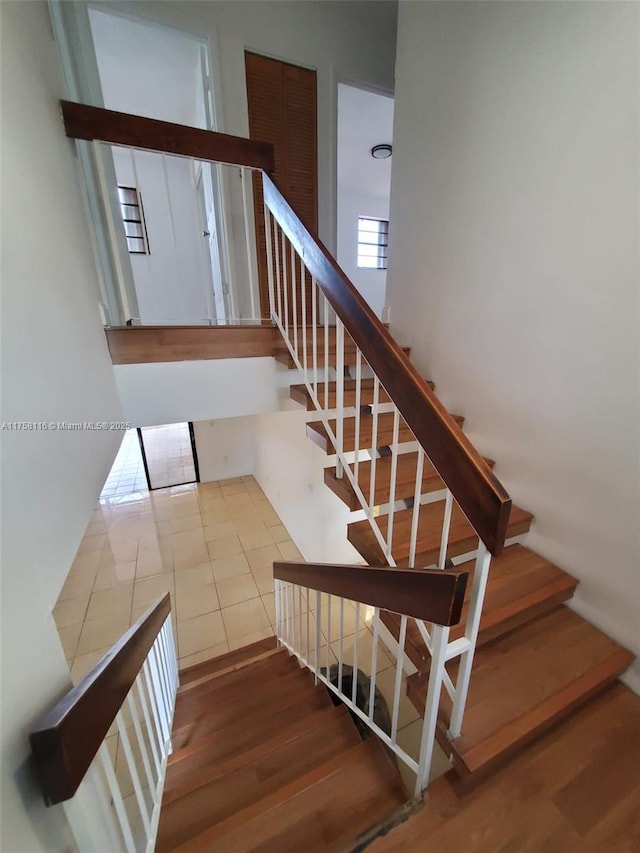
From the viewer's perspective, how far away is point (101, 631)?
2.88m

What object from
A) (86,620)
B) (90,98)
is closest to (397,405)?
(90,98)

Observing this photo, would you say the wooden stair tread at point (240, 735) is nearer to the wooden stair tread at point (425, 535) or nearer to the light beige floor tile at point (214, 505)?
the wooden stair tread at point (425, 535)

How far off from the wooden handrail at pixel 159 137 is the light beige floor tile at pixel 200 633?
11.1 ft

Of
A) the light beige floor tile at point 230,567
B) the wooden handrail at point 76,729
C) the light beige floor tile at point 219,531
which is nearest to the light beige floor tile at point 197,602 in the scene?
the light beige floor tile at point 230,567

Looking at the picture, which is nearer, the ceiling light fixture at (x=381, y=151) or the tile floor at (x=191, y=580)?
the tile floor at (x=191, y=580)

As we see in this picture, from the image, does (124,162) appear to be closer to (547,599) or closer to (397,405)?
(397,405)

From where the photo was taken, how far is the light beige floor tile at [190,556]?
3627mm

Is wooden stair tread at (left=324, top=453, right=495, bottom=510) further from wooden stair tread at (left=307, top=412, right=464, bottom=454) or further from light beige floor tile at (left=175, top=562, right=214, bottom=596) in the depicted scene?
light beige floor tile at (left=175, top=562, right=214, bottom=596)

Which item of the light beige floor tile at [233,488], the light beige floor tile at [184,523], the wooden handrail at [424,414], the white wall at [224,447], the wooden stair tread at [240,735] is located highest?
the wooden handrail at [424,414]

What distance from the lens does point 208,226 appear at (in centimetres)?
366

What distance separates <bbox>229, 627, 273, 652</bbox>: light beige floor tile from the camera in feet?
9.13

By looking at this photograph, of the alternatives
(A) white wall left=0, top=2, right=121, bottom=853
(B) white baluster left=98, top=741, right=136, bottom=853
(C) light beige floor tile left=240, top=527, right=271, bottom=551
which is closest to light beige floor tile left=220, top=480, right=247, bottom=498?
(C) light beige floor tile left=240, top=527, right=271, bottom=551

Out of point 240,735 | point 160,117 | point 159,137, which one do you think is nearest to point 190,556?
point 240,735

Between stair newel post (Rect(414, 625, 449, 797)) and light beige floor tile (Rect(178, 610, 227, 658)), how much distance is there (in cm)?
236
